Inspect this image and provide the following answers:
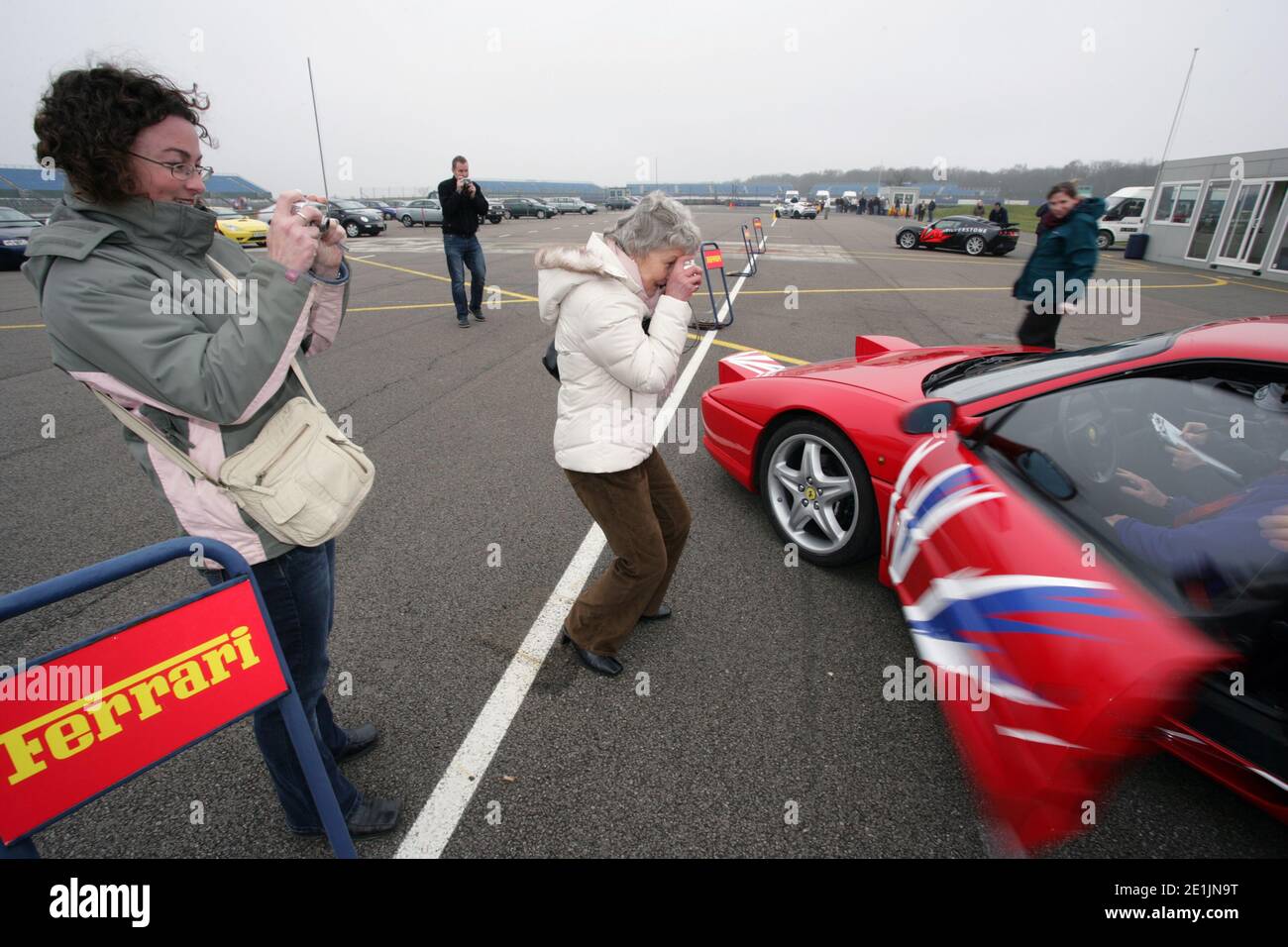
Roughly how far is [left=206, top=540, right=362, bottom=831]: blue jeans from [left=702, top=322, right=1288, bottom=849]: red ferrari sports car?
1.75 meters

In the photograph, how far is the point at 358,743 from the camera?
6.91 ft

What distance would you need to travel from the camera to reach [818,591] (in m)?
2.95

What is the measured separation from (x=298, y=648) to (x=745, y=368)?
3.02 meters

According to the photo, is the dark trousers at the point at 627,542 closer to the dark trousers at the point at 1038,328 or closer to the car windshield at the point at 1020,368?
the car windshield at the point at 1020,368

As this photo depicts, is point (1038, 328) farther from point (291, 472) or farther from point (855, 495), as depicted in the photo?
point (291, 472)

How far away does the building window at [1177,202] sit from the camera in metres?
18.6

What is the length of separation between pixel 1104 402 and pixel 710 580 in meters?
1.73

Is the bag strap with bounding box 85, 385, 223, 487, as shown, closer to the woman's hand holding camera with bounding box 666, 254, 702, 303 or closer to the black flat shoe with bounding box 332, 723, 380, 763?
the black flat shoe with bounding box 332, 723, 380, 763

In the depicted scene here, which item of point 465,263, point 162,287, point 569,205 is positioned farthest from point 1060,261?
point 569,205

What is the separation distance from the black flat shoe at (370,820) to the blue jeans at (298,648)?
0.08ft

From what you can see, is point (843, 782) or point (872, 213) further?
point (872, 213)

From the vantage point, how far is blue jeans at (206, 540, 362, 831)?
5.07 ft

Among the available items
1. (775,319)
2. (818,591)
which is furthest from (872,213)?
(818,591)

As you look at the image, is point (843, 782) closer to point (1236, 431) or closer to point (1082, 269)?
point (1236, 431)
